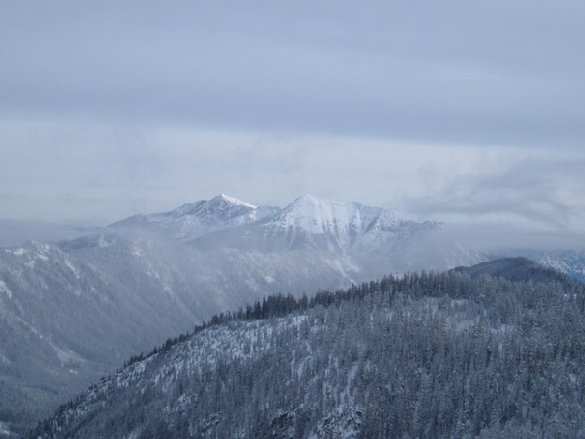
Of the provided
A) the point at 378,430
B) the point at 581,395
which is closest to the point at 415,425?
the point at 378,430

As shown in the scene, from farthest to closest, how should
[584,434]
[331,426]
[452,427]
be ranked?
[331,426] → [452,427] → [584,434]

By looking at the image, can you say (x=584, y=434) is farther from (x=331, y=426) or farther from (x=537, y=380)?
(x=331, y=426)

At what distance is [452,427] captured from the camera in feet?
604

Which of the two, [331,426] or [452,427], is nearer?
[452,427]

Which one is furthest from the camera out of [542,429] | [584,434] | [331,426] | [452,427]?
[331,426]

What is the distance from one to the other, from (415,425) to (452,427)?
9.64 m

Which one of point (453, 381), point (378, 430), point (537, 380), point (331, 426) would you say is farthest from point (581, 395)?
point (331, 426)

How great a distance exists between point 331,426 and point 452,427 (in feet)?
108

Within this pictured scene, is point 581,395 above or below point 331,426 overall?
above

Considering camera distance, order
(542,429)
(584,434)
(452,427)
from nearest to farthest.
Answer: (584,434) < (542,429) < (452,427)

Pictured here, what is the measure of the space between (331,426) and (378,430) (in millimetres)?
15291

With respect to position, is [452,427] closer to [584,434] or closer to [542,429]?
[542,429]

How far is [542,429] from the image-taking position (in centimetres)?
16850

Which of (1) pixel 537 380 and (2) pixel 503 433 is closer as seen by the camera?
(2) pixel 503 433
